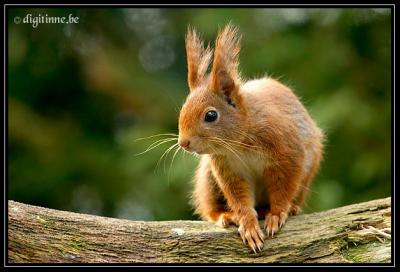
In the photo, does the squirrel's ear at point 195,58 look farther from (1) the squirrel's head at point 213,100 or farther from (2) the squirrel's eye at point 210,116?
(2) the squirrel's eye at point 210,116

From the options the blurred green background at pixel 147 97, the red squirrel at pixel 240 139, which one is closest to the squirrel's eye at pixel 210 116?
the red squirrel at pixel 240 139

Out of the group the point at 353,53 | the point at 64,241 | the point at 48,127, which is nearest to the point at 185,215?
the point at 48,127

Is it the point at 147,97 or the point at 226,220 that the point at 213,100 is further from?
the point at 147,97

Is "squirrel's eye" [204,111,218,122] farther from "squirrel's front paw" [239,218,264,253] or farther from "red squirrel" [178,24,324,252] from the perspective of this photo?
"squirrel's front paw" [239,218,264,253]

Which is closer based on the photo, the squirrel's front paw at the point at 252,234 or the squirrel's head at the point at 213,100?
the squirrel's front paw at the point at 252,234

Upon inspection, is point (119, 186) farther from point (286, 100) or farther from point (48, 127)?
point (286, 100)

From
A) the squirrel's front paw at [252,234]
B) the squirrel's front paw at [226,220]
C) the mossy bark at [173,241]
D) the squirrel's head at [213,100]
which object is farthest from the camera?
the squirrel's front paw at [226,220]

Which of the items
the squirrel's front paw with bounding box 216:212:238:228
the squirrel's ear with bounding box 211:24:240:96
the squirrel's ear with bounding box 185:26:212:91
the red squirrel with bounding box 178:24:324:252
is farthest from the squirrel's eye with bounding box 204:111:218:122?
the squirrel's front paw with bounding box 216:212:238:228
